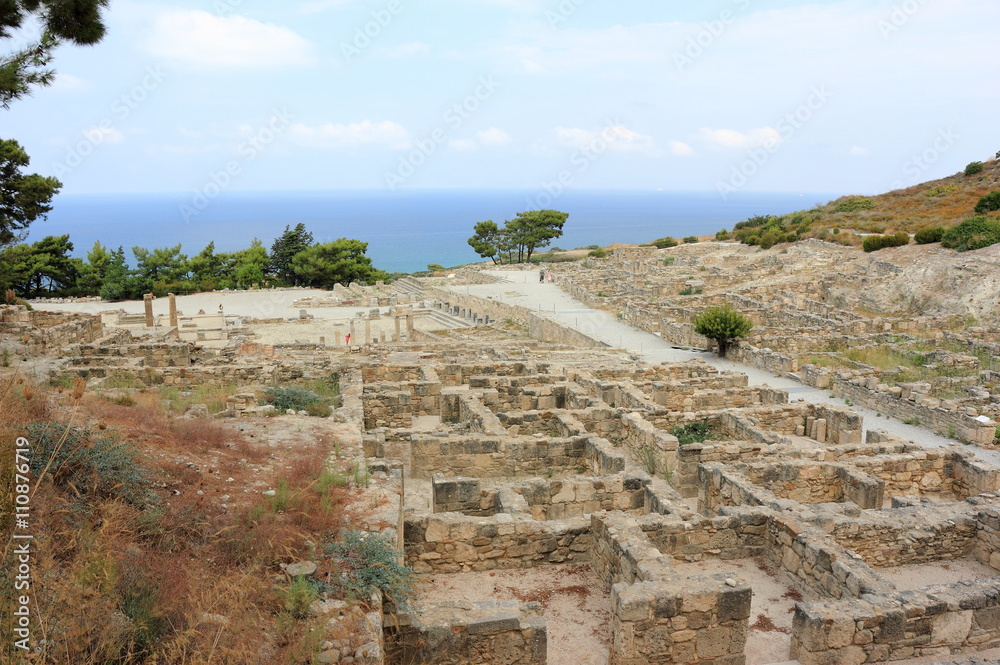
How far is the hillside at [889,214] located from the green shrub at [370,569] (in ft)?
135

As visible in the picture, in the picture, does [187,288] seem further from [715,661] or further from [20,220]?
[715,661]

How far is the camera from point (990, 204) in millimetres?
39219

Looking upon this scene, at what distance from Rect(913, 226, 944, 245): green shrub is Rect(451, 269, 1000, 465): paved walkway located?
1746cm

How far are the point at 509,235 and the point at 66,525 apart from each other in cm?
6242

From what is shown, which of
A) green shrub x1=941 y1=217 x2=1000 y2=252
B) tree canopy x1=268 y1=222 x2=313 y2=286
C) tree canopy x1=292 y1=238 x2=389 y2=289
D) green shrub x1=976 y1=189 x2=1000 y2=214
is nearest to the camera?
green shrub x1=941 y1=217 x2=1000 y2=252

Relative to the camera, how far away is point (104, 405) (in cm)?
922

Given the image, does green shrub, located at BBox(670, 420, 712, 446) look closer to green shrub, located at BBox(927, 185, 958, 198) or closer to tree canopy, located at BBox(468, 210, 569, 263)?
green shrub, located at BBox(927, 185, 958, 198)

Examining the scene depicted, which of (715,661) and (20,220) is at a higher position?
(20,220)

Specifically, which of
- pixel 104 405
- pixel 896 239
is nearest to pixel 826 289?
pixel 896 239

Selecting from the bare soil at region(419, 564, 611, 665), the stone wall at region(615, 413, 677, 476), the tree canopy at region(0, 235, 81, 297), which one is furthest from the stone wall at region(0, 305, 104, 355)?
the tree canopy at region(0, 235, 81, 297)

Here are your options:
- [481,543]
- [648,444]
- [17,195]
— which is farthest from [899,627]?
[17,195]

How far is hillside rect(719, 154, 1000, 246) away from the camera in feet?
141

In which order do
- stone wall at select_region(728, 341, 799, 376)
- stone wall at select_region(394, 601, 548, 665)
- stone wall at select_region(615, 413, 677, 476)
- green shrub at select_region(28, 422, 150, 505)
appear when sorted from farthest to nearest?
stone wall at select_region(728, 341, 799, 376), stone wall at select_region(615, 413, 677, 476), green shrub at select_region(28, 422, 150, 505), stone wall at select_region(394, 601, 548, 665)

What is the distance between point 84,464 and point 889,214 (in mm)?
56399
